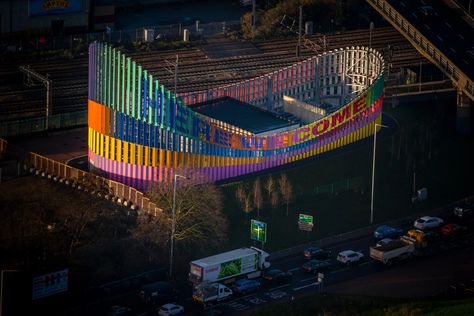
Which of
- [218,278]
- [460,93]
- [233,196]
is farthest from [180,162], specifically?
[460,93]

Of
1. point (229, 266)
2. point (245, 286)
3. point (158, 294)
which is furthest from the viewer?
point (229, 266)

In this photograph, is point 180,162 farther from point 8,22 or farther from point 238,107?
point 8,22

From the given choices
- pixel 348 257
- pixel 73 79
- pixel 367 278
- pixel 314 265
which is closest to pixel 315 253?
pixel 314 265

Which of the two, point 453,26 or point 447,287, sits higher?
point 453,26

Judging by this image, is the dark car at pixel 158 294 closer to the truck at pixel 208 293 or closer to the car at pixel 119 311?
the truck at pixel 208 293

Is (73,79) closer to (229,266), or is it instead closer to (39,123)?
(39,123)
